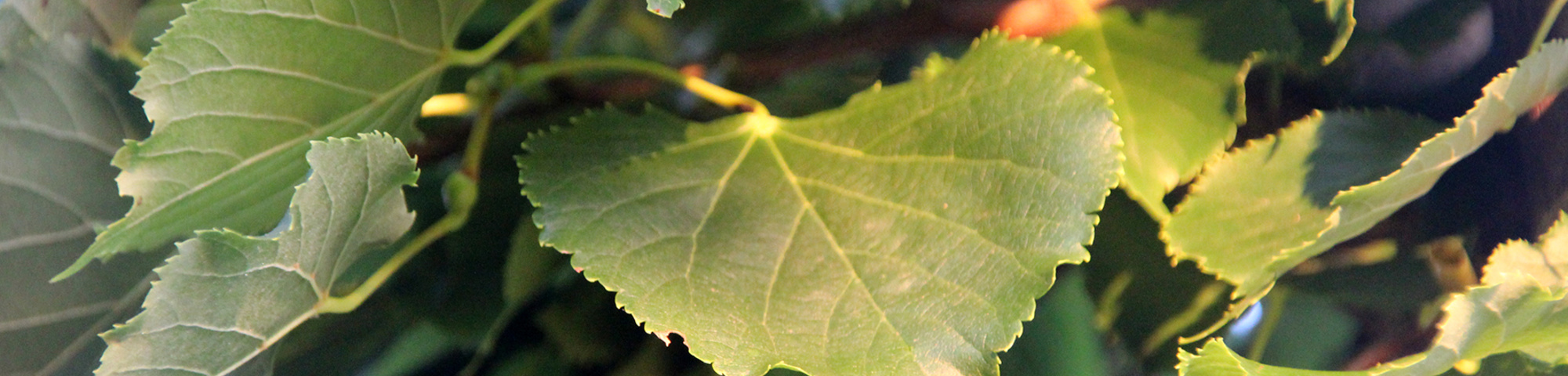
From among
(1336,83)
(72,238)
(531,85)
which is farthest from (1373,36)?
(72,238)

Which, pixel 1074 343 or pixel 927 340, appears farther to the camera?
pixel 1074 343

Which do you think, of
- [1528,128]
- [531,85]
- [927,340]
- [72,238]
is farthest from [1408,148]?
[72,238]

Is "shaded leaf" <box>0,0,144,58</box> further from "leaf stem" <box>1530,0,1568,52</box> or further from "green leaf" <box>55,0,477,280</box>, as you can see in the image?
"leaf stem" <box>1530,0,1568,52</box>

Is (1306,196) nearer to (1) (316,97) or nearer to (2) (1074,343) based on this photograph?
(2) (1074,343)

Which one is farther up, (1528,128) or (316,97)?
(316,97)

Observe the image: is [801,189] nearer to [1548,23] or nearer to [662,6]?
[662,6]
